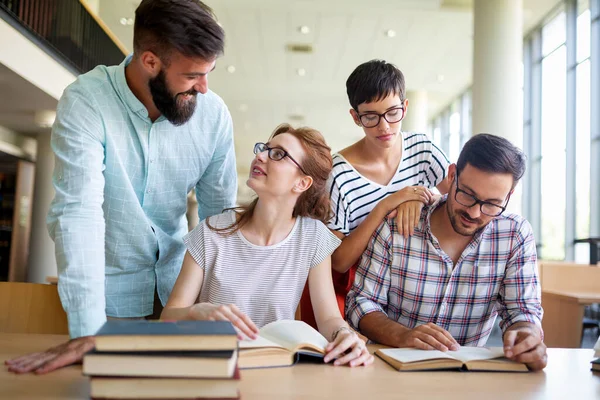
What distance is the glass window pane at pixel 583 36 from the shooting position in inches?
309

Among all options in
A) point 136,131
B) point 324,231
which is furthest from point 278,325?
point 136,131

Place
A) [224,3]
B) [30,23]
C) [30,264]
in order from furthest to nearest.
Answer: [30,264], [224,3], [30,23]

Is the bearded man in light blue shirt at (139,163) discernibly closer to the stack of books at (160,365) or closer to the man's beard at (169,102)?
the man's beard at (169,102)

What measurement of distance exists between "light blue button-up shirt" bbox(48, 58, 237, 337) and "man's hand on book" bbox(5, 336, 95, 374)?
0.09 metres

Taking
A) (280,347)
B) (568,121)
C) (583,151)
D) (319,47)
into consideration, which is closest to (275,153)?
(280,347)

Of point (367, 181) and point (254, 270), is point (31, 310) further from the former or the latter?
point (367, 181)

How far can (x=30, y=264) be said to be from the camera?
10258 millimetres

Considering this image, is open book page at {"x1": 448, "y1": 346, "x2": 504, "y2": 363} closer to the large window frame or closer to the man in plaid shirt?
the man in plaid shirt

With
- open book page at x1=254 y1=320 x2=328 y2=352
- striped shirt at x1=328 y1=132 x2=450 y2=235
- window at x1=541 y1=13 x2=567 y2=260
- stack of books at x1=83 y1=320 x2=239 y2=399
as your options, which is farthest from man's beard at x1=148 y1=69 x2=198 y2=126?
window at x1=541 y1=13 x2=567 y2=260

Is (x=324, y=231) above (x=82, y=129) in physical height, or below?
below

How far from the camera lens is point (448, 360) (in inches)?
52.9

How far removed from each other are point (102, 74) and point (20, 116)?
8.24 metres

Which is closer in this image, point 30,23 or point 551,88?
point 30,23

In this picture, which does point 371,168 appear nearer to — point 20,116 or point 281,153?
point 281,153
